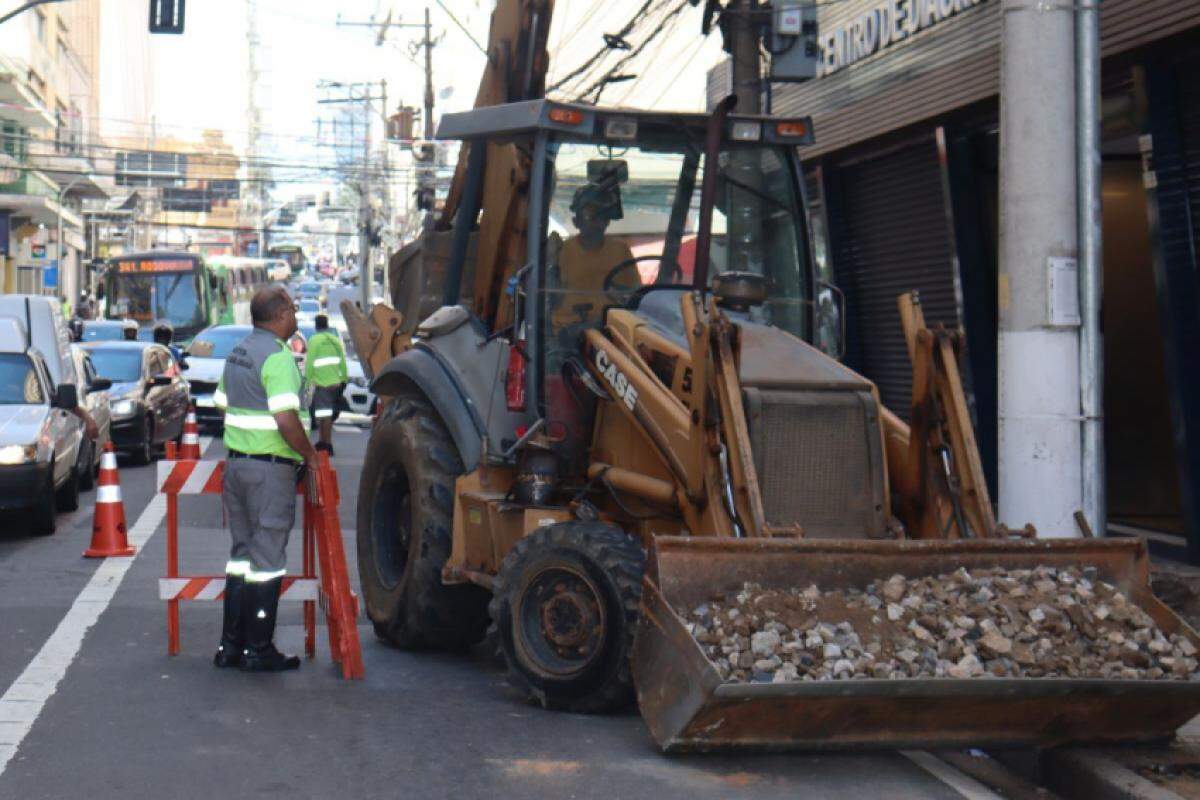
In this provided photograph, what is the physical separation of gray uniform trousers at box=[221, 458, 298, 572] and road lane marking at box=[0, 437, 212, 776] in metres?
1.08

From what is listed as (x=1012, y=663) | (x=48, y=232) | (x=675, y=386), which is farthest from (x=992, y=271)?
(x=48, y=232)

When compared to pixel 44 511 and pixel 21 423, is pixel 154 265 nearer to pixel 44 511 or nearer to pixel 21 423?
pixel 21 423

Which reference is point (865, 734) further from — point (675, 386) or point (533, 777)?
point (675, 386)

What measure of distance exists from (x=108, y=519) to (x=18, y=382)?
10.4 ft

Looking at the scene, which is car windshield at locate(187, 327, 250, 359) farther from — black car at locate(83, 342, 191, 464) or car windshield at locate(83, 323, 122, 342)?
black car at locate(83, 342, 191, 464)

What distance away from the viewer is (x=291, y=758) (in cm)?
707

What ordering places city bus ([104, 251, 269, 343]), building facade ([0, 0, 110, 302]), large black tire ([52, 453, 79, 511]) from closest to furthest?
large black tire ([52, 453, 79, 511])
city bus ([104, 251, 269, 343])
building facade ([0, 0, 110, 302])

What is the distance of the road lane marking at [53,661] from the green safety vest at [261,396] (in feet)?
4.70

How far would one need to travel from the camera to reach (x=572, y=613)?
25.3ft

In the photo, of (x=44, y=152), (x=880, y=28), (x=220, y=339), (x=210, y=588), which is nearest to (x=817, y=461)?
(x=210, y=588)

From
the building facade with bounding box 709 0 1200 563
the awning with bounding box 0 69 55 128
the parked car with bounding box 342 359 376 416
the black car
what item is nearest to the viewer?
the building facade with bounding box 709 0 1200 563

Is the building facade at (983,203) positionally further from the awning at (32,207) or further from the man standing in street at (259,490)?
the awning at (32,207)

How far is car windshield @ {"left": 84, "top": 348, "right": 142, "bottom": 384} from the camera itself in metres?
22.6

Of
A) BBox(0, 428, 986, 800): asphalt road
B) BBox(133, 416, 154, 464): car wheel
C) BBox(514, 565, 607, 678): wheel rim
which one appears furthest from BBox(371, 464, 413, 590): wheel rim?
BBox(133, 416, 154, 464): car wheel
